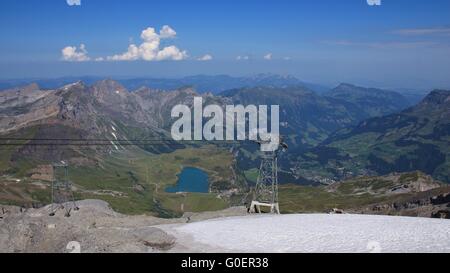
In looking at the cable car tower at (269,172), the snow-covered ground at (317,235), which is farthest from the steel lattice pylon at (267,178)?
the snow-covered ground at (317,235)

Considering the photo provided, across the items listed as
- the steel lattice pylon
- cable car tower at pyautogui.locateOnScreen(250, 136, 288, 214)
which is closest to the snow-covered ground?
the steel lattice pylon

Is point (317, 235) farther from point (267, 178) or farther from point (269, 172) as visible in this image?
point (267, 178)

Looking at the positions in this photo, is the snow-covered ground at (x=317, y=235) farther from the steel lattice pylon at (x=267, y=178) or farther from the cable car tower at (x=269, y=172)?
the cable car tower at (x=269, y=172)

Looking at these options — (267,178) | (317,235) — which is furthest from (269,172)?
(317,235)

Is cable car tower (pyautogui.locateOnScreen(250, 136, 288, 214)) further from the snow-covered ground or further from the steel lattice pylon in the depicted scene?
the snow-covered ground

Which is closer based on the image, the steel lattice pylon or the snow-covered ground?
the snow-covered ground

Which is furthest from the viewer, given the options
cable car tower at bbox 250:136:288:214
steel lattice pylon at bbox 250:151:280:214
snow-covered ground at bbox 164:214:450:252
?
cable car tower at bbox 250:136:288:214
